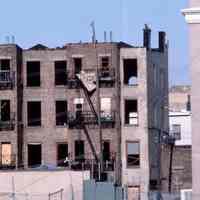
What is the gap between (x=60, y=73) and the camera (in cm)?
6331

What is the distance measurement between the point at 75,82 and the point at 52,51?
8.04 ft

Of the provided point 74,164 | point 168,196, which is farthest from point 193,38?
point 74,164

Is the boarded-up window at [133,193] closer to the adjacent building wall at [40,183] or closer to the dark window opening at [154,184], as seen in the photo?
the dark window opening at [154,184]

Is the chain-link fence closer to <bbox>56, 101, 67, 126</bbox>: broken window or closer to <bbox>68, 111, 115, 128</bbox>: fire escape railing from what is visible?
<bbox>68, 111, 115, 128</bbox>: fire escape railing

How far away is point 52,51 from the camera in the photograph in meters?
63.0

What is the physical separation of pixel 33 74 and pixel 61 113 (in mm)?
3008

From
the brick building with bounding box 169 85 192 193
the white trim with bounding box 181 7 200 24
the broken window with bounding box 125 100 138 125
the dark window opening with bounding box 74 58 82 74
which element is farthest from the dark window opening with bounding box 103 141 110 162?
the white trim with bounding box 181 7 200 24

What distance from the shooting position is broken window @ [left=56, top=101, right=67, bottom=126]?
62.9 m

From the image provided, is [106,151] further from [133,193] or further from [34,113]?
[34,113]

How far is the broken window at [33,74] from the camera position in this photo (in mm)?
63281

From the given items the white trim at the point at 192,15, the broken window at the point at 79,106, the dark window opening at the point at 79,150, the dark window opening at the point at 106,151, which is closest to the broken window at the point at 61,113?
the broken window at the point at 79,106

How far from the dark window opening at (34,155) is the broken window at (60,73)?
4139mm

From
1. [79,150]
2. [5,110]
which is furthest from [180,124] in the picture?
[5,110]

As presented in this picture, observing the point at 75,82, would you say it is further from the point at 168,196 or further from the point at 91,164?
the point at 168,196
